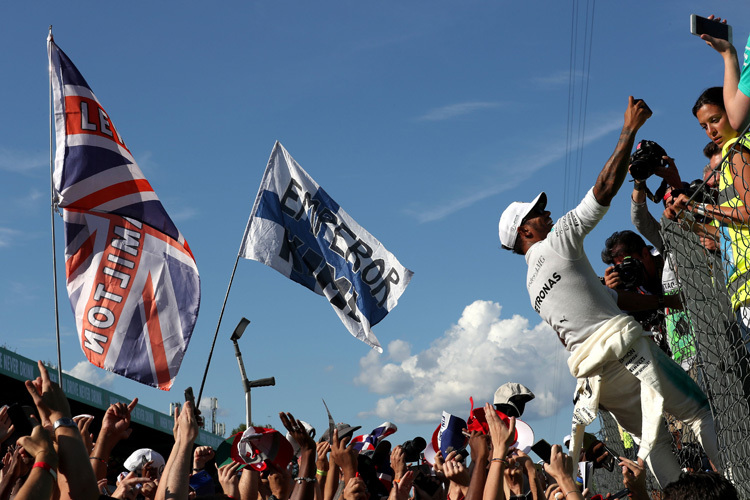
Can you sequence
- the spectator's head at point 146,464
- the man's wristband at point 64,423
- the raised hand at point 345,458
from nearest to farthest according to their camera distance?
the man's wristband at point 64,423 < the raised hand at point 345,458 < the spectator's head at point 146,464

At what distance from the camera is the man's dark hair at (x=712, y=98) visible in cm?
467

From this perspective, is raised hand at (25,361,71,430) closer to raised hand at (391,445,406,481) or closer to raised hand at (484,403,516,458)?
raised hand at (484,403,516,458)

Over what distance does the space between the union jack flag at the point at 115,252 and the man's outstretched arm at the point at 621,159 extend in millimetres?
6106

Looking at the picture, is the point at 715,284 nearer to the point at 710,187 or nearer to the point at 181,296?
the point at 710,187

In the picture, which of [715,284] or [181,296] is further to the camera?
[181,296]

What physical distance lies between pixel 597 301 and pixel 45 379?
2857 millimetres

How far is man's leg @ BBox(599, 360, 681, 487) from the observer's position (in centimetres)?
462

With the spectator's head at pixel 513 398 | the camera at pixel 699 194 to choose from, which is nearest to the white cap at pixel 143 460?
the spectator's head at pixel 513 398

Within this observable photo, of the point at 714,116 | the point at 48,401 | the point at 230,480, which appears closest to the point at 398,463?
the point at 230,480

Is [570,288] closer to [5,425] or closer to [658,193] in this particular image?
[658,193]

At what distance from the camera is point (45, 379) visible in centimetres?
407

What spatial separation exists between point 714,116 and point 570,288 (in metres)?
1.24

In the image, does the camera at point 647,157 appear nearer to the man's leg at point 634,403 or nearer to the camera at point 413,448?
the man's leg at point 634,403

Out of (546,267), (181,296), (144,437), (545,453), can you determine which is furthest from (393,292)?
(144,437)
